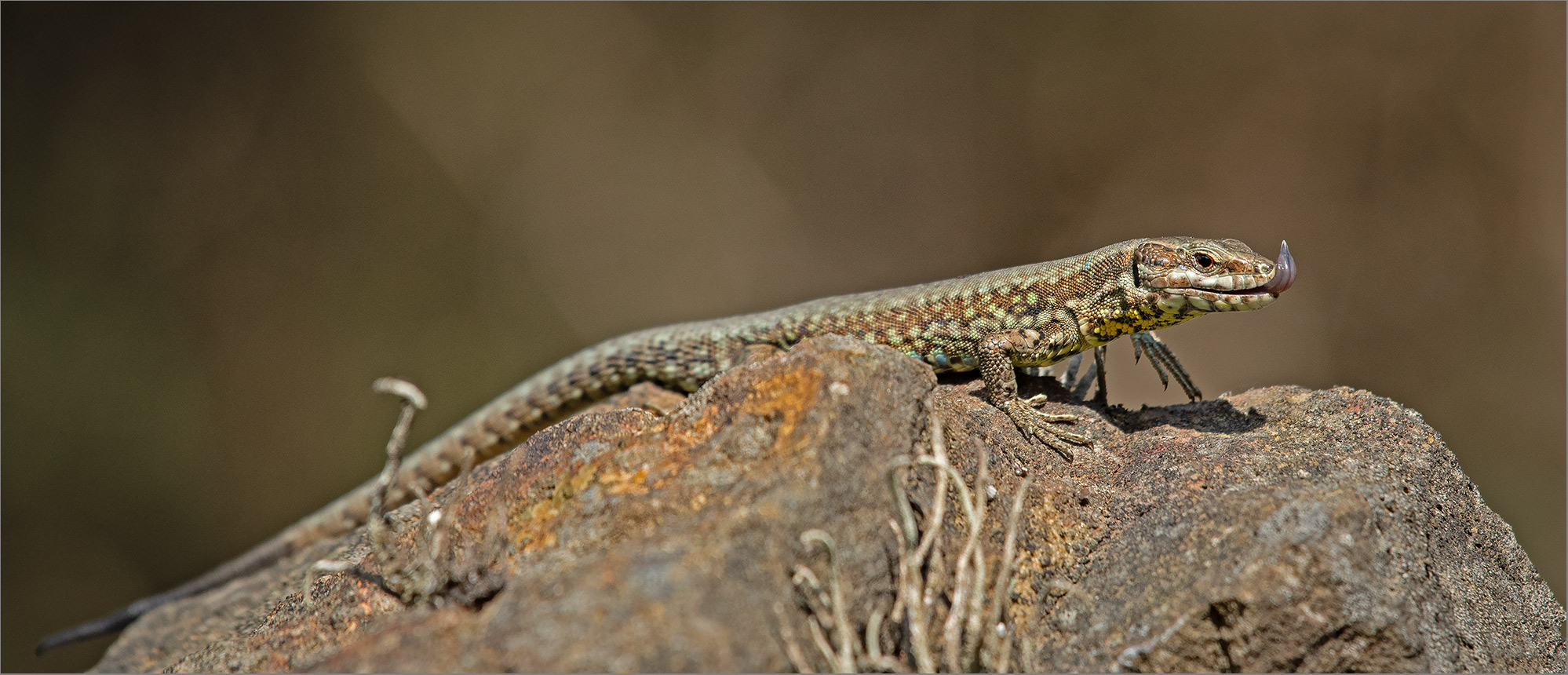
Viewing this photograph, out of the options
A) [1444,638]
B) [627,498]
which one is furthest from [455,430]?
[1444,638]

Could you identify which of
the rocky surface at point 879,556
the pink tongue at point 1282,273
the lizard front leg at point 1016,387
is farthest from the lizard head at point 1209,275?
the rocky surface at point 879,556

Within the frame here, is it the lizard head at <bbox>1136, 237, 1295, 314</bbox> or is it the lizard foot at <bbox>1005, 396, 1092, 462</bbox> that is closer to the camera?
the lizard foot at <bbox>1005, 396, 1092, 462</bbox>

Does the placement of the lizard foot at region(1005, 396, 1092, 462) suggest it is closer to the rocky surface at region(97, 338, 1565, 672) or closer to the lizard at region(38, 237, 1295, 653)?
the lizard at region(38, 237, 1295, 653)

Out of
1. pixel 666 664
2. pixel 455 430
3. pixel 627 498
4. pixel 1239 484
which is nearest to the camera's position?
pixel 666 664

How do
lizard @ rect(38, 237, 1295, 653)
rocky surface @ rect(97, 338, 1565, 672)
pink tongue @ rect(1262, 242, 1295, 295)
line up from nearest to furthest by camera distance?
rocky surface @ rect(97, 338, 1565, 672)
pink tongue @ rect(1262, 242, 1295, 295)
lizard @ rect(38, 237, 1295, 653)

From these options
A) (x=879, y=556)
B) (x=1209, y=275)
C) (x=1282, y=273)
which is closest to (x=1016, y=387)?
(x=1209, y=275)

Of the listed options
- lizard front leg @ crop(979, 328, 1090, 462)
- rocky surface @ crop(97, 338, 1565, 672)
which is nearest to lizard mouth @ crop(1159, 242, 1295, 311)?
lizard front leg @ crop(979, 328, 1090, 462)

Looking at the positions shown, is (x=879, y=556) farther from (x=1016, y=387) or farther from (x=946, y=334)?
(x=946, y=334)

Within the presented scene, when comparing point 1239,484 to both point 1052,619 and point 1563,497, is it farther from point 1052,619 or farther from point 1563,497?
point 1563,497
